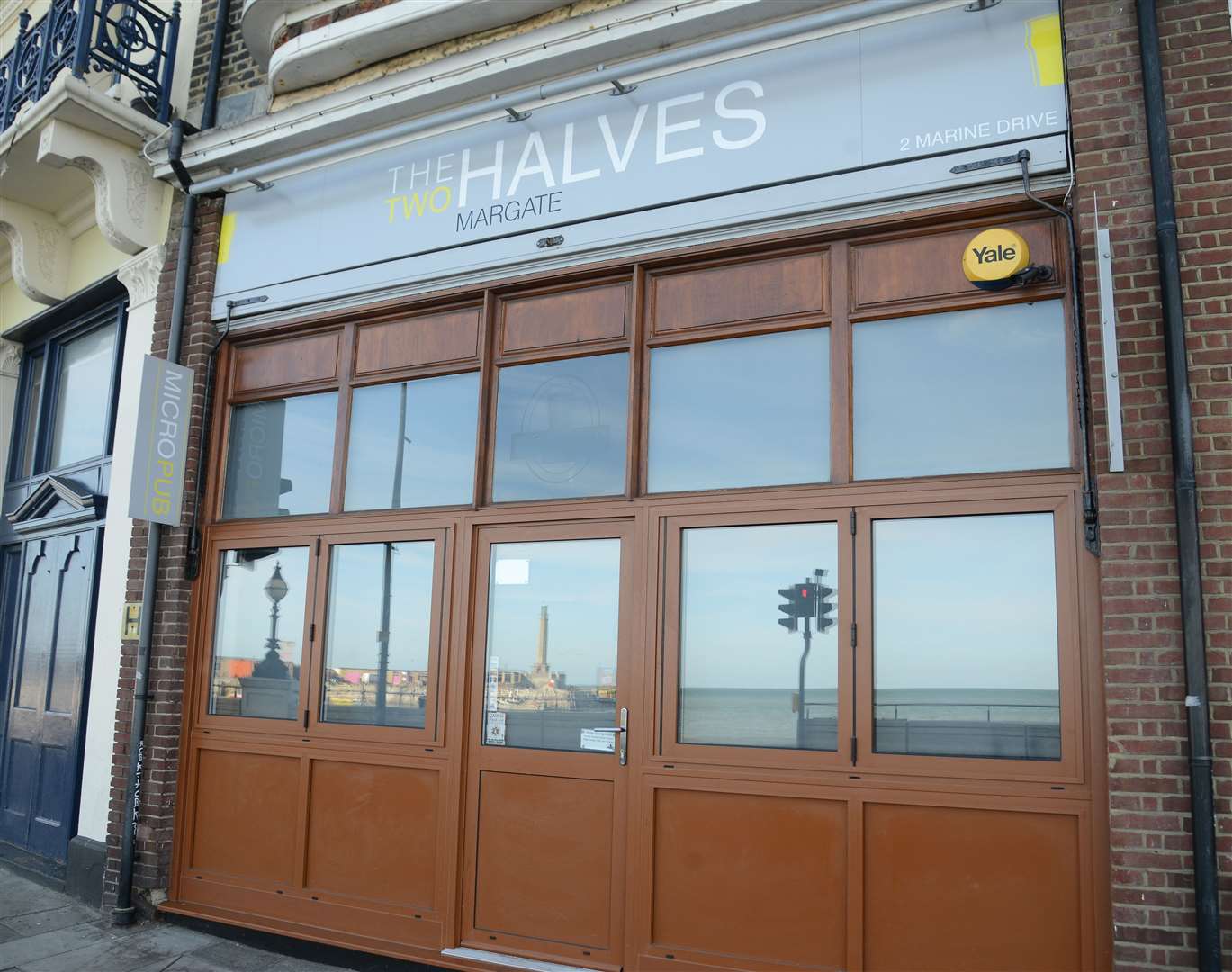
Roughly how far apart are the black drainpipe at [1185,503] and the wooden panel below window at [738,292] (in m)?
1.75

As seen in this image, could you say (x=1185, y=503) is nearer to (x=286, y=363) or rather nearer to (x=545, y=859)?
(x=545, y=859)

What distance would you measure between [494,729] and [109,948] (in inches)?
121

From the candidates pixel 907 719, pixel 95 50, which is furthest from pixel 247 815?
pixel 95 50

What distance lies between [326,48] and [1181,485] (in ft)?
20.9

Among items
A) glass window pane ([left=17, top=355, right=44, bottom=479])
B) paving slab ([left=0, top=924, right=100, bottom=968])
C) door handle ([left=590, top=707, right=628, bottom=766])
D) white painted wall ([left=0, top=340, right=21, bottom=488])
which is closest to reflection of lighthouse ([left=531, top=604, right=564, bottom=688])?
door handle ([left=590, top=707, right=628, bottom=766])

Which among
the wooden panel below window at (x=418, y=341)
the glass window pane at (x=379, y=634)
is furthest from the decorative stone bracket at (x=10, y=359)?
the glass window pane at (x=379, y=634)

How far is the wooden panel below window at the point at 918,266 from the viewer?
5375 millimetres

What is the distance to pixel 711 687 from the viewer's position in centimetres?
576

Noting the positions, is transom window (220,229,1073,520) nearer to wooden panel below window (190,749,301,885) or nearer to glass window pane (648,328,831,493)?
glass window pane (648,328,831,493)

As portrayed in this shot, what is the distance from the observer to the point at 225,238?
8.20 m

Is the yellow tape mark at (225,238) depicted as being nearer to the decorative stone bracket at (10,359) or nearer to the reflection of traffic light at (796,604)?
the decorative stone bracket at (10,359)

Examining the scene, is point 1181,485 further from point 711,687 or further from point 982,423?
point 711,687

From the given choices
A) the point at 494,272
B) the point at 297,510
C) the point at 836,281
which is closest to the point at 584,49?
the point at 494,272

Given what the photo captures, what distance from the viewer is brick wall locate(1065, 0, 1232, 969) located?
4.40 m
